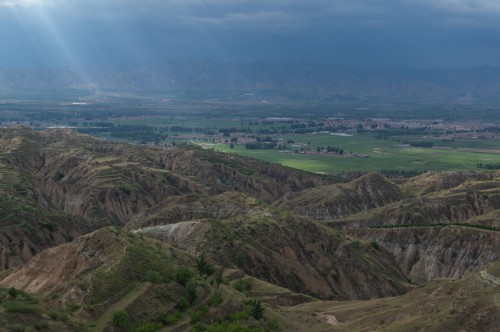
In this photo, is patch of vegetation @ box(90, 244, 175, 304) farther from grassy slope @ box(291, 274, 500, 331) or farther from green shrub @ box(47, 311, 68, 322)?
grassy slope @ box(291, 274, 500, 331)

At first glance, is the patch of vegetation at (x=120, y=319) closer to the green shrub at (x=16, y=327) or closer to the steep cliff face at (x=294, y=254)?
the green shrub at (x=16, y=327)

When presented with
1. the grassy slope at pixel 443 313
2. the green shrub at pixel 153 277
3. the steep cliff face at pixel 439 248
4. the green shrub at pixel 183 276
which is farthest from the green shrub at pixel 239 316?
the steep cliff face at pixel 439 248

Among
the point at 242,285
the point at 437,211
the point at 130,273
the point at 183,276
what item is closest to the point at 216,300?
the point at 183,276

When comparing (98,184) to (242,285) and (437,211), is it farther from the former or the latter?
(242,285)

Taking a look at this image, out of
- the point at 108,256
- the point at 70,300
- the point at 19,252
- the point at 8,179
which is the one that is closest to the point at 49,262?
the point at 108,256

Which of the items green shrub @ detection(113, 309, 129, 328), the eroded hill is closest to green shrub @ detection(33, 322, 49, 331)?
the eroded hill

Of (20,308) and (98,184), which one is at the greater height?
(20,308)
